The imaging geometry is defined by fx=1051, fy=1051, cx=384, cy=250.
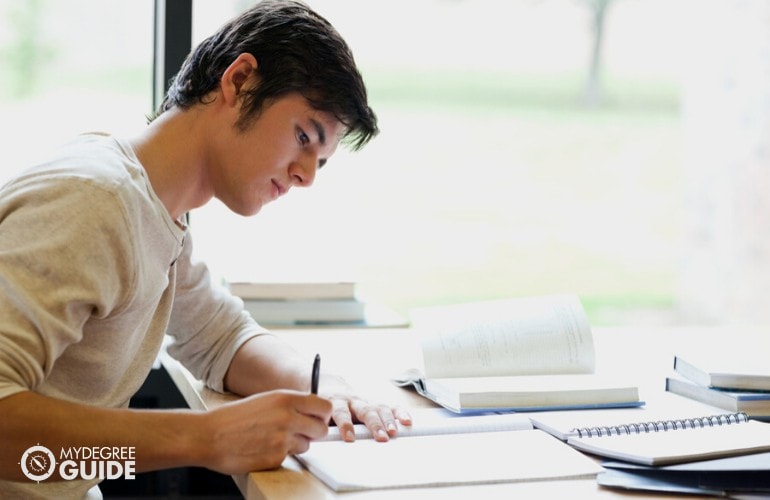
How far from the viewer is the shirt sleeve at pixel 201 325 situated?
1493 millimetres

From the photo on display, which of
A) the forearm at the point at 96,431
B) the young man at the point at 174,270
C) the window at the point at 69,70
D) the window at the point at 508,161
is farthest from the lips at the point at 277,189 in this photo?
the window at the point at 508,161

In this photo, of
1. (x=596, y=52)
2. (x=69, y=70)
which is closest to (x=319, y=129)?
(x=69, y=70)

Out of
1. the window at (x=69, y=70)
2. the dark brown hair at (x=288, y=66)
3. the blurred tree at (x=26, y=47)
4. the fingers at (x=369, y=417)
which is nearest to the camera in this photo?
the fingers at (x=369, y=417)

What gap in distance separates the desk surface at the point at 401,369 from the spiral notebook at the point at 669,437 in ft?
0.25

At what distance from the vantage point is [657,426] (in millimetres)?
1237

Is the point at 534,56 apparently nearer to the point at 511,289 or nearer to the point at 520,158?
the point at 520,158

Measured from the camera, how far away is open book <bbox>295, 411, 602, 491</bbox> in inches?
41.8

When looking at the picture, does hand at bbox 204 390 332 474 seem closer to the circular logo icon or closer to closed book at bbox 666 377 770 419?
the circular logo icon

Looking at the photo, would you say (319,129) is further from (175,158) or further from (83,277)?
(83,277)

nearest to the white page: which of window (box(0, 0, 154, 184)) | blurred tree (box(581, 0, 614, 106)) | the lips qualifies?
the lips

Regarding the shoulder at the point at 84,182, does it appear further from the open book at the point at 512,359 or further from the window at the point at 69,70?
the window at the point at 69,70

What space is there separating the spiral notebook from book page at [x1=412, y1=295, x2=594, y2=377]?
18 centimetres

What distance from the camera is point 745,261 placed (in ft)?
15.6

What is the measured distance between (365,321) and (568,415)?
707 millimetres
